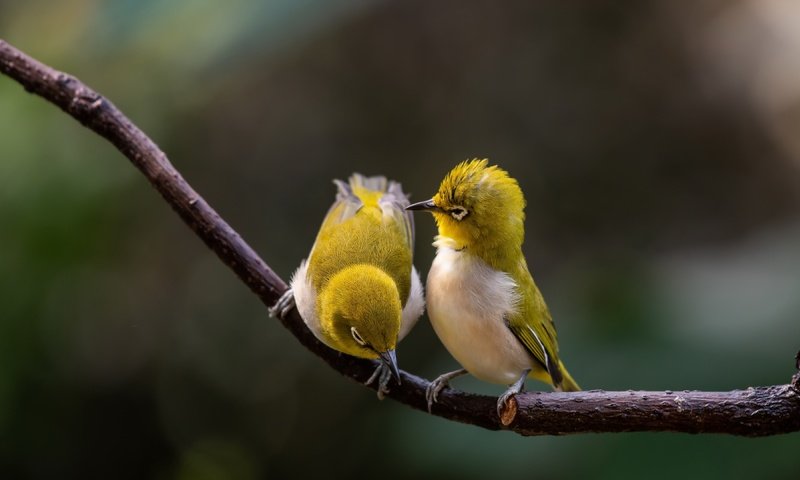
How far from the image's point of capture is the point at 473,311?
2418 millimetres

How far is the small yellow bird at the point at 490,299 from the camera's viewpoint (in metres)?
2.10

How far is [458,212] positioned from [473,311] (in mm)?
521

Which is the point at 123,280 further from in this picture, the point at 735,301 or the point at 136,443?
the point at 735,301

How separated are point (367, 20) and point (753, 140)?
9.94ft

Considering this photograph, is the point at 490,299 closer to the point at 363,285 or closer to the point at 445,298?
the point at 445,298

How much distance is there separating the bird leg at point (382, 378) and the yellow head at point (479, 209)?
422 mm

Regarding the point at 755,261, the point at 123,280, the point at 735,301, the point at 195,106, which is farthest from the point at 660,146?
the point at 123,280

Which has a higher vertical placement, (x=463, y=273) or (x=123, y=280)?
(x=123, y=280)

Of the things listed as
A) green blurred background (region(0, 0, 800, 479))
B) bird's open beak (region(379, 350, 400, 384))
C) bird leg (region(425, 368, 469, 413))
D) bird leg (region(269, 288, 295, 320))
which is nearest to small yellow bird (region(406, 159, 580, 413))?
bird leg (region(425, 368, 469, 413))

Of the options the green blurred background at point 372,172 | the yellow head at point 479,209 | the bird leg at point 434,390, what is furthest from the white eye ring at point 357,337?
the green blurred background at point 372,172

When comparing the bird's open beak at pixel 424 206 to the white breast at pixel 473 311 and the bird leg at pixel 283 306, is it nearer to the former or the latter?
the white breast at pixel 473 311

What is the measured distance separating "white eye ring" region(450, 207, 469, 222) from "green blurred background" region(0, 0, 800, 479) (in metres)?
2.25

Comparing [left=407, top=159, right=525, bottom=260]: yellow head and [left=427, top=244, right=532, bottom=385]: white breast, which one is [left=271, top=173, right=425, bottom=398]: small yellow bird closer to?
[left=427, top=244, right=532, bottom=385]: white breast

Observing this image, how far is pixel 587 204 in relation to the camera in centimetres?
635
